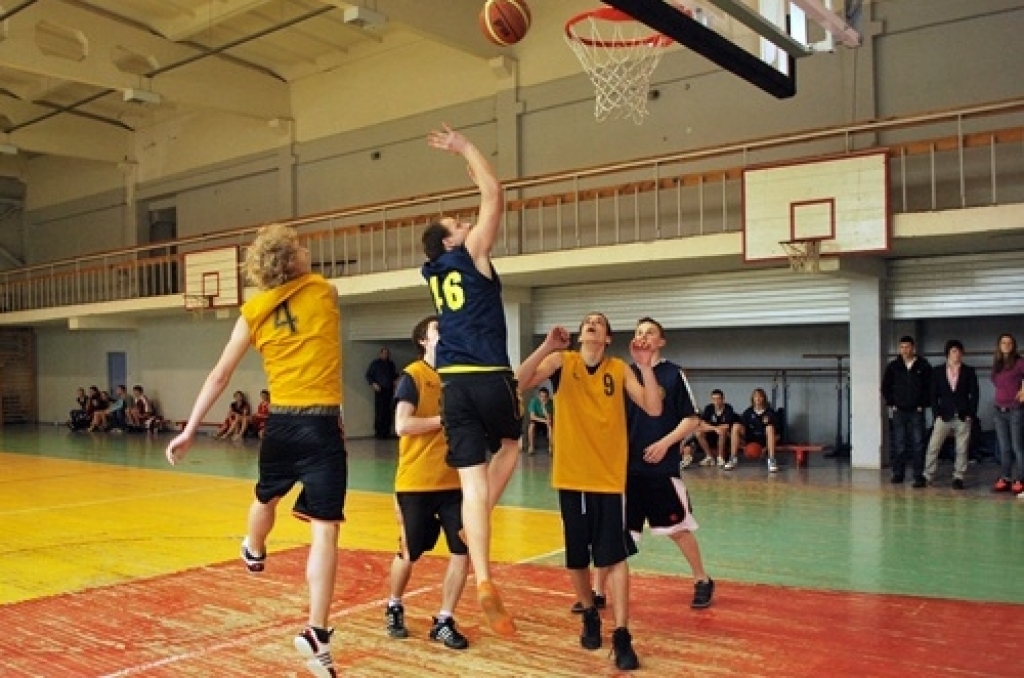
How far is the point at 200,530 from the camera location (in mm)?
9609

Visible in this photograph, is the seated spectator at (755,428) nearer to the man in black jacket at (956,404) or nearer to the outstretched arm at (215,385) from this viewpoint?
the man in black jacket at (956,404)

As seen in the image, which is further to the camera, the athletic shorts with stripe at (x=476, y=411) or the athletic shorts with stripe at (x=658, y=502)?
the athletic shorts with stripe at (x=658, y=502)

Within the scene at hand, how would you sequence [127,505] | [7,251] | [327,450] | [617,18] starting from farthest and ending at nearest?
[7,251] < [127,505] < [617,18] < [327,450]

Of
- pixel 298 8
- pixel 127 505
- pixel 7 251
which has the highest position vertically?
pixel 298 8

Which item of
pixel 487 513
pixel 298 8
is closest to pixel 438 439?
pixel 487 513

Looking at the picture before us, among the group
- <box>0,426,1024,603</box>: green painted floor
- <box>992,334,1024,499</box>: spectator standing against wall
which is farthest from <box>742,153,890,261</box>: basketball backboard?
<box>0,426,1024,603</box>: green painted floor

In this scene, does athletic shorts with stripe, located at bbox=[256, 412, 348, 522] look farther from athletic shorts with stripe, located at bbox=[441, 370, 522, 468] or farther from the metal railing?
the metal railing

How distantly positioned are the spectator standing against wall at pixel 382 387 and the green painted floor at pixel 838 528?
502 centimetres

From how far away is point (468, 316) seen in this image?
4633mm

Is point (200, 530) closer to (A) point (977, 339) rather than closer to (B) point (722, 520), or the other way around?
(B) point (722, 520)

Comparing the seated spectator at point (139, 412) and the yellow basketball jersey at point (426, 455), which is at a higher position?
the yellow basketball jersey at point (426, 455)

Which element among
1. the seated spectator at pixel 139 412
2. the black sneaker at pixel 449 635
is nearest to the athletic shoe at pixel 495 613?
the black sneaker at pixel 449 635

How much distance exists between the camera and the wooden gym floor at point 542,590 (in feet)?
16.1

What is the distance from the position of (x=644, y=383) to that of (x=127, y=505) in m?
8.66
